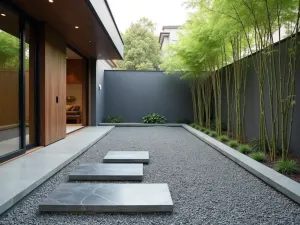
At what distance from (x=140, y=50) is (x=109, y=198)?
20.8 meters

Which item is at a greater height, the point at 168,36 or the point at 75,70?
the point at 168,36

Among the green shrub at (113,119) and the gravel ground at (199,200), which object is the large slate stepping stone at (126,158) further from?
the green shrub at (113,119)

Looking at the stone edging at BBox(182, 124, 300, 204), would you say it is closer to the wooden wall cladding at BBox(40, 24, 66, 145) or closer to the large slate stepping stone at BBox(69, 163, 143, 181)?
the large slate stepping stone at BBox(69, 163, 143, 181)

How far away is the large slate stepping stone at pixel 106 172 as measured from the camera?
119 inches

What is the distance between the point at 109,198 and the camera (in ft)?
7.60

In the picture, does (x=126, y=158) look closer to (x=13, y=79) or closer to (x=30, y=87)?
(x=13, y=79)

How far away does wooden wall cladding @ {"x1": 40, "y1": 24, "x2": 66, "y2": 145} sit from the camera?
4.83 meters

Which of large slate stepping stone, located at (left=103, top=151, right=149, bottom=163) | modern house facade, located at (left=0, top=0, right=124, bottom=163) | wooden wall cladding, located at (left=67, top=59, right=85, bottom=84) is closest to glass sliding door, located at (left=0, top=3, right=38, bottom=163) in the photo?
modern house facade, located at (left=0, top=0, right=124, bottom=163)

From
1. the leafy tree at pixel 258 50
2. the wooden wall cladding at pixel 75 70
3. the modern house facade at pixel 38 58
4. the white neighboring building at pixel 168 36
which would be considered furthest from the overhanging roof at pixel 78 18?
the white neighboring building at pixel 168 36

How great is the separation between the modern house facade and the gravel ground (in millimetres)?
1090

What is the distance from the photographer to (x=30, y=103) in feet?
15.4

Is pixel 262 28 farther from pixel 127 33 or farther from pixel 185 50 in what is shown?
pixel 127 33

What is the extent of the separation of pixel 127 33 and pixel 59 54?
19.5 m

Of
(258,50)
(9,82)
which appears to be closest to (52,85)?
(9,82)
